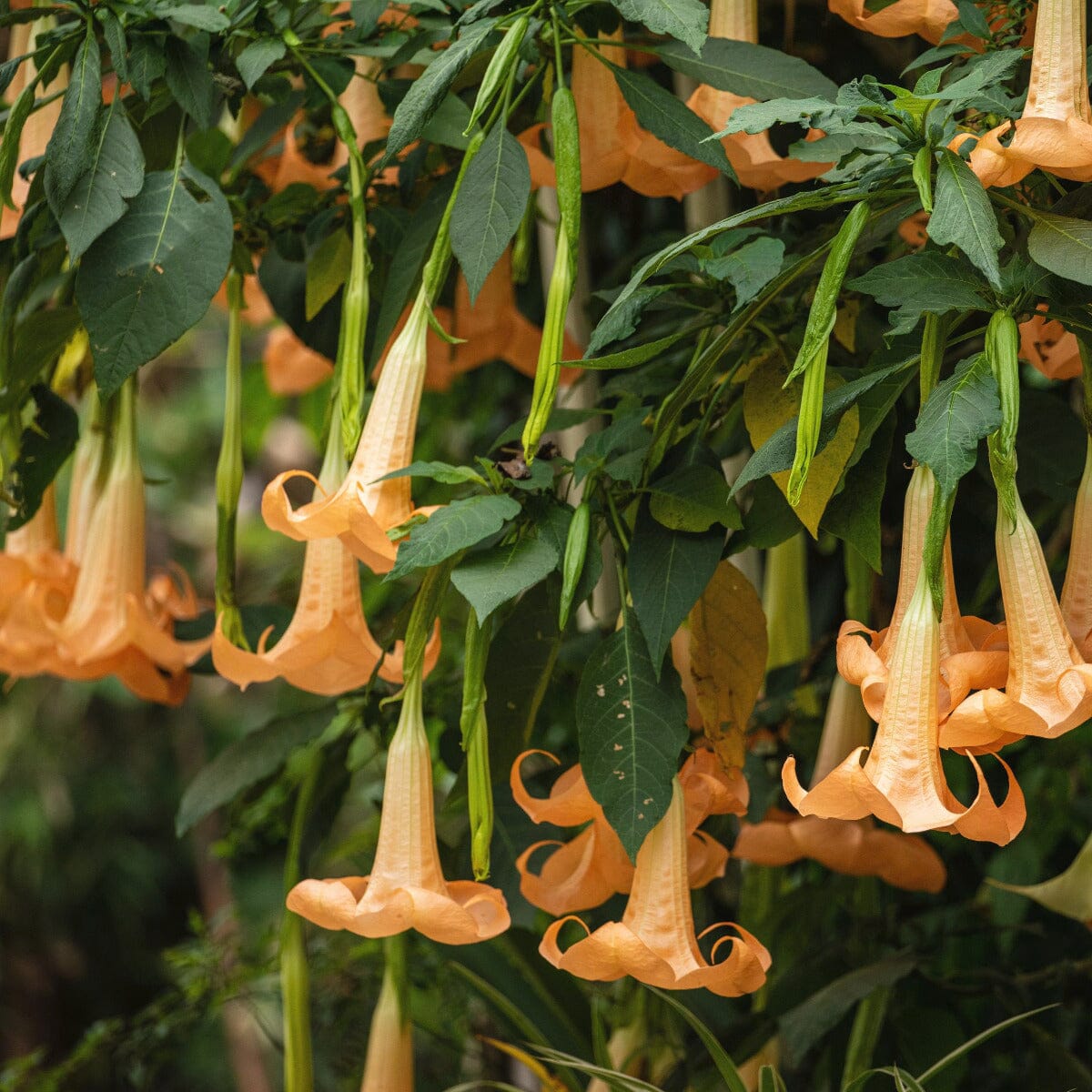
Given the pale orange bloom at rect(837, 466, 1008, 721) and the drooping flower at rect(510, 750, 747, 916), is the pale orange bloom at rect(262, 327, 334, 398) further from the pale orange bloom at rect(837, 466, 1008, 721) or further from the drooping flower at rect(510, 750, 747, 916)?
the pale orange bloom at rect(837, 466, 1008, 721)

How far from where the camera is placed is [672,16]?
514 mm

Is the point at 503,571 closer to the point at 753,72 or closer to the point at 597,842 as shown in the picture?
the point at 597,842

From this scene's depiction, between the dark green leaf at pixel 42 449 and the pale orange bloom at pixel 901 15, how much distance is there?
A: 508 mm

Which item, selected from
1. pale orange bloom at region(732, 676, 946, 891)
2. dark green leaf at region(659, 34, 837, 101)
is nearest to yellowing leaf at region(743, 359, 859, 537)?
dark green leaf at region(659, 34, 837, 101)

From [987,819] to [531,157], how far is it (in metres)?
0.45

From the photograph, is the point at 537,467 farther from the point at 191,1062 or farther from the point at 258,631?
the point at 191,1062

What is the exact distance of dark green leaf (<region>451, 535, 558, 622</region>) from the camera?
496 millimetres

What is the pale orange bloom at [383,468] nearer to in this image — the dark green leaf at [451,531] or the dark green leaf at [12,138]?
the dark green leaf at [451,531]

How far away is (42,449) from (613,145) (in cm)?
40

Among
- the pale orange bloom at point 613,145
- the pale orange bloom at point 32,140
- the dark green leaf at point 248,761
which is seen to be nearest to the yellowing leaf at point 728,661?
the pale orange bloom at point 613,145

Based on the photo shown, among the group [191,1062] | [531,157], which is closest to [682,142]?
[531,157]

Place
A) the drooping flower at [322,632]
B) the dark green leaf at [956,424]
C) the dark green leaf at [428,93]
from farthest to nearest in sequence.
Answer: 1. the drooping flower at [322,632]
2. the dark green leaf at [428,93]
3. the dark green leaf at [956,424]

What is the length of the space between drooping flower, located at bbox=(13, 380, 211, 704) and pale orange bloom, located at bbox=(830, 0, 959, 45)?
483mm

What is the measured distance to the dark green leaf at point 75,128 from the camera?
567 millimetres
